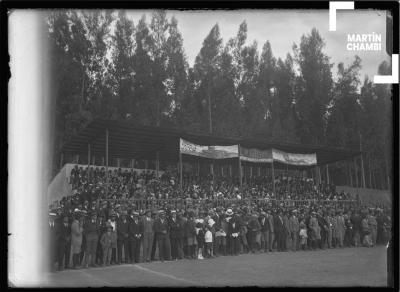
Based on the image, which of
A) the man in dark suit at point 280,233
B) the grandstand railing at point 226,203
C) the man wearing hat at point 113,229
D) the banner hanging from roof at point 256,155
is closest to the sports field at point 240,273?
the man wearing hat at point 113,229

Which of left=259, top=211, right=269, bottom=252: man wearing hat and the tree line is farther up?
the tree line

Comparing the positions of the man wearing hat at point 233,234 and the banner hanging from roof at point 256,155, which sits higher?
the banner hanging from roof at point 256,155

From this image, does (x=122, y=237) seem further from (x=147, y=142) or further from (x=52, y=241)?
(x=147, y=142)

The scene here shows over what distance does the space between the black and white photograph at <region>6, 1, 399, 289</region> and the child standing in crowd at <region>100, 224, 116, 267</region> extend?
3cm

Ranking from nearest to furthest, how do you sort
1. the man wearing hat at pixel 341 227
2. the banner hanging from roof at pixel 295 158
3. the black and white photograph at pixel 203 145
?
the black and white photograph at pixel 203 145
the man wearing hat at pixel 341 227
the banner hanging from roof at pixel 295 158

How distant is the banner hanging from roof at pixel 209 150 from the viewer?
14.7 meters

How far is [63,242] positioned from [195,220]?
12.6 feet

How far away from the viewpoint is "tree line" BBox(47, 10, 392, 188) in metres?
11.2

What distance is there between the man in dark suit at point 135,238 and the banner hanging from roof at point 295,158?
5807 millimetres

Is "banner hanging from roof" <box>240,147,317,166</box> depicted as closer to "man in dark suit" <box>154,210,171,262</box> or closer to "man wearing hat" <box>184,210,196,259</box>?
"man wearing hat" <box>184,210,196,259</box>

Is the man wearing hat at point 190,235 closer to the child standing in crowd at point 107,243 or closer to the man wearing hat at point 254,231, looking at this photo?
the man wearing hat at point 254,231

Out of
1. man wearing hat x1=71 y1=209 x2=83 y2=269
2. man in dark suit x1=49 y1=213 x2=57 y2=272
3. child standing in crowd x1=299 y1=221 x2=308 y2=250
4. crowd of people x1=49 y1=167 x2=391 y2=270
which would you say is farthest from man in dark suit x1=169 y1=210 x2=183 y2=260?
child standing in crowd x1=299 y1=221 x2=308 y2=250

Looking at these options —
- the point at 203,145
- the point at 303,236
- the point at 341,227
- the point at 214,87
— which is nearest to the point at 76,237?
the point at 203,145

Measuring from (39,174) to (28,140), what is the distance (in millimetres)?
742
